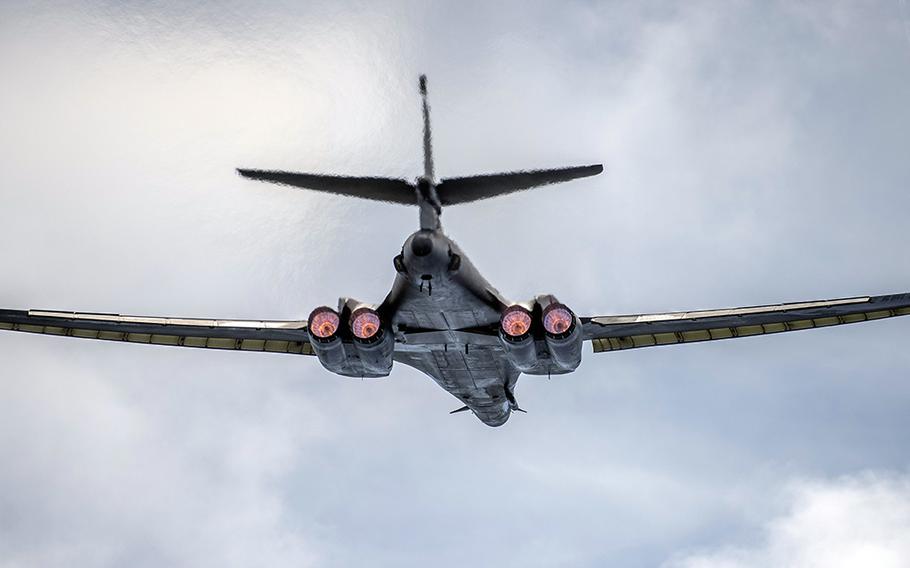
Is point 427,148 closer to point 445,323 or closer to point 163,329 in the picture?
point 445,323

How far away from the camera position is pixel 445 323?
1421 inches

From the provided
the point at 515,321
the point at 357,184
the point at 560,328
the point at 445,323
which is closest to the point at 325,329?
the point at 445,323

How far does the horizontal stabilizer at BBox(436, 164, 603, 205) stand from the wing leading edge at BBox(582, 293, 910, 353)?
8607 millimetres

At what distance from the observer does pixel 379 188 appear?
103ft

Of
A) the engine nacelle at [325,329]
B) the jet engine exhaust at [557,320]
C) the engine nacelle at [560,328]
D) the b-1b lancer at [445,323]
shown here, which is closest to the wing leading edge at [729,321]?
the b-1b lancer at [445,323]

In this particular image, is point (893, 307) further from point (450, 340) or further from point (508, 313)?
point (450, 340)

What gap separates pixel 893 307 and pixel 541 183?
1500 centimetres

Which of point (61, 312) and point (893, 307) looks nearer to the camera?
point (893, 307)

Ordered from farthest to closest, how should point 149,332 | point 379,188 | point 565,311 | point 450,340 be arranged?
point 149,332 < point 450,340 < point 565,311 < point 379,188

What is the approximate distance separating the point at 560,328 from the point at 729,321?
8260 mm

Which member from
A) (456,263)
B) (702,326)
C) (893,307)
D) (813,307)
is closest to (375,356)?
(456,263)

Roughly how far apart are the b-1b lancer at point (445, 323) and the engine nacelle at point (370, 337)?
1.5 inches

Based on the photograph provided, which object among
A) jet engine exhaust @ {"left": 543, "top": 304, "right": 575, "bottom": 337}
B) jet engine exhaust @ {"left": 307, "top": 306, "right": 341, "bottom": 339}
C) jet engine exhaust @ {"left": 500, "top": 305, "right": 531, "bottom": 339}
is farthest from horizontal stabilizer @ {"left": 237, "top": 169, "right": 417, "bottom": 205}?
jet engine exhaust @ {"left": 543, "top": 304, "right": 575, "bottom": 337}

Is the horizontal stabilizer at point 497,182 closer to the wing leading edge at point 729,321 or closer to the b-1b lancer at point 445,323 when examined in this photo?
the b-1b lancer at point 445,323
